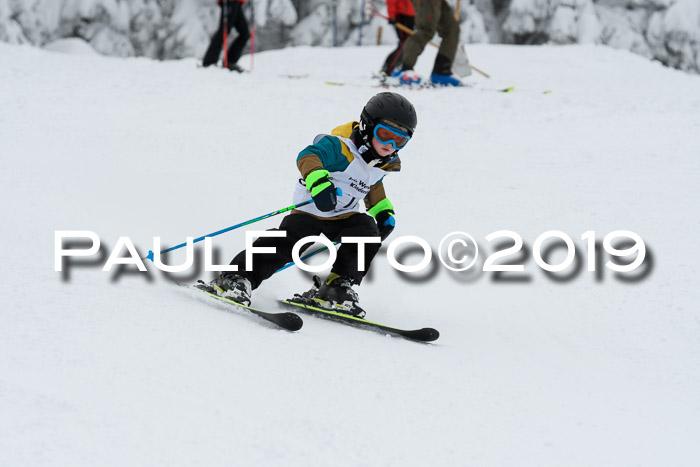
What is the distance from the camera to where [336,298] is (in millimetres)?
3613

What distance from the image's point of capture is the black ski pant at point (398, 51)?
9.70m

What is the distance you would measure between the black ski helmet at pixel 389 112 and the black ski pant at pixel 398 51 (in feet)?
20.7

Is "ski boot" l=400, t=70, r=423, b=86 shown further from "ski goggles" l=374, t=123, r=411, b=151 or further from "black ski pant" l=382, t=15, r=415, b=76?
"ski goggles" l=374, t=123, r=411, b=151

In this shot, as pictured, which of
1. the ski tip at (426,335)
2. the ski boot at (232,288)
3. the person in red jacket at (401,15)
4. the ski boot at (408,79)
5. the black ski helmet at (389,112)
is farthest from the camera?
the person in red jacket at (401,15)

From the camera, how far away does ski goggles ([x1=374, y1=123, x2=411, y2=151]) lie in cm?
351

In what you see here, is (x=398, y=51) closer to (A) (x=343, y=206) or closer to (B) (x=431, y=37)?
(B) (x=431, y=37)

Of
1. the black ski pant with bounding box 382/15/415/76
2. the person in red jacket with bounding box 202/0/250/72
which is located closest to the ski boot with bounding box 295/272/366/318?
the person in red jacket with bounding box 202/0/250/72

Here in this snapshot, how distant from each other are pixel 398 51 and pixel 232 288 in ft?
23.1

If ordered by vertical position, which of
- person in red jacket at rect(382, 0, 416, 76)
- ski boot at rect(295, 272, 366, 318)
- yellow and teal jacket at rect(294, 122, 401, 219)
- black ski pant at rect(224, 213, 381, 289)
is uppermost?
person in red jacket at rect(382, 0, 416, 76)

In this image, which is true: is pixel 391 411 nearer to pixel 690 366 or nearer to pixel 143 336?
pixel 143 336

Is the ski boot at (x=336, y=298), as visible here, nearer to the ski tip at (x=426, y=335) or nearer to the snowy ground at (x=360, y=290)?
the snowy ground at (x=360, y=290)

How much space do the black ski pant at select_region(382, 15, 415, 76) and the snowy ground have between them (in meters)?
1.30

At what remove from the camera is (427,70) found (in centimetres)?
1197

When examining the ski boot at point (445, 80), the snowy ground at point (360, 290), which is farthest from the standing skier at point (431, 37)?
the snowy ground at point (360, 290)
